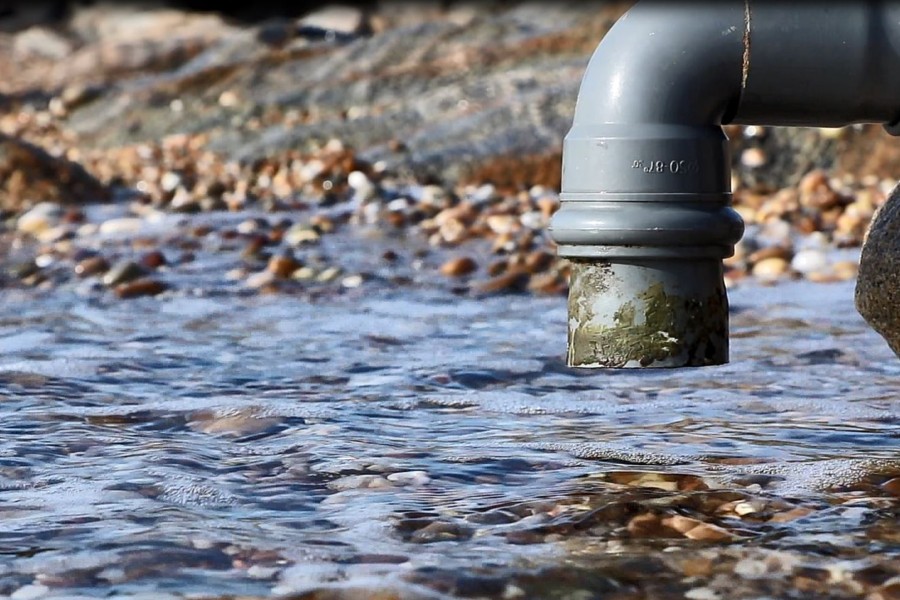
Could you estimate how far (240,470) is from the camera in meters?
2.61

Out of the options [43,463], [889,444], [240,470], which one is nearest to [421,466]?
[240,470]

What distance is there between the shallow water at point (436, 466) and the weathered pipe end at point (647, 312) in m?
0.22

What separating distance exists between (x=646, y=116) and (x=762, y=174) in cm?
586

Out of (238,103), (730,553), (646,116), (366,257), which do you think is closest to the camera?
(730,553)

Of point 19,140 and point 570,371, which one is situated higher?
point 19,140

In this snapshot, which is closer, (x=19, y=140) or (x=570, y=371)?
(x=570, y=371)

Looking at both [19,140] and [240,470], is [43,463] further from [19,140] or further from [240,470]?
[19,140]

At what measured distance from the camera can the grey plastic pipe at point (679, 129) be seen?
98.2 inches

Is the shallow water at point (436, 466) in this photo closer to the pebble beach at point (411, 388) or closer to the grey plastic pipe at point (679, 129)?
the pebble beach at point (411, 388)

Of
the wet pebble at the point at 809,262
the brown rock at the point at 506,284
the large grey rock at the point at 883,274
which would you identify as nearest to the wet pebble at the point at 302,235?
the brown rock at the point at 506,284

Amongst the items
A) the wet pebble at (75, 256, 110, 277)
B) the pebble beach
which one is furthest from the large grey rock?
the wet pebble at (75, 256, 110, 277)

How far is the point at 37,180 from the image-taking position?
8.13m

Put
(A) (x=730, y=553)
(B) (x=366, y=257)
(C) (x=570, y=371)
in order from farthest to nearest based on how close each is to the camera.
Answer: (B) (x=366, y=257)
(C) (x=570, y=371)
(A) (x=730, y=553)

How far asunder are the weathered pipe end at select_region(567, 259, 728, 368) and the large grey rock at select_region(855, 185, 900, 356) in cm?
41
